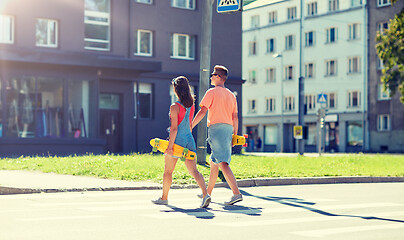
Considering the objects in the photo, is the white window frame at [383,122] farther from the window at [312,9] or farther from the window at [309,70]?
the window at [312,9]

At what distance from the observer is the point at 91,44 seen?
114 feet

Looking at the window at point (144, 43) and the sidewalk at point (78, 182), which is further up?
the window at point (144, 43)

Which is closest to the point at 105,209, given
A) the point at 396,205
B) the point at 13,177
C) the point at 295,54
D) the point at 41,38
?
the point at 396,205

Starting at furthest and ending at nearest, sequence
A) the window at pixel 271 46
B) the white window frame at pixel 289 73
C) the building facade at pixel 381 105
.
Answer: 1. the window at pixel 271 46
2. the white window frame at pixel 289 73
3. the building facade at pixel 381 105

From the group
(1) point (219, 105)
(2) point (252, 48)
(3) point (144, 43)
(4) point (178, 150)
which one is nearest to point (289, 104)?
(2) point (252, 48)

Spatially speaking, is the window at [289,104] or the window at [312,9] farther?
the window at [289,104]

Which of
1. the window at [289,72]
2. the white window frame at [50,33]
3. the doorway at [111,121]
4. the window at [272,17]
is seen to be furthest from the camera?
the window at [272,17]

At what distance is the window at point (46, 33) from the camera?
33250 millimetres

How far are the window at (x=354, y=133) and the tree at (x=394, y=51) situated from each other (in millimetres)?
21606

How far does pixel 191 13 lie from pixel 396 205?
28690 millimetres

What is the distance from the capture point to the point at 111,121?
1403 inches

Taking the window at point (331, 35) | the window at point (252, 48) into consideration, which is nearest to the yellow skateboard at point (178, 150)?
the window at point (331, 35)

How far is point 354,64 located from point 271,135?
1196cm

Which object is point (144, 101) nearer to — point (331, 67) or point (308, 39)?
point (331, 67)
